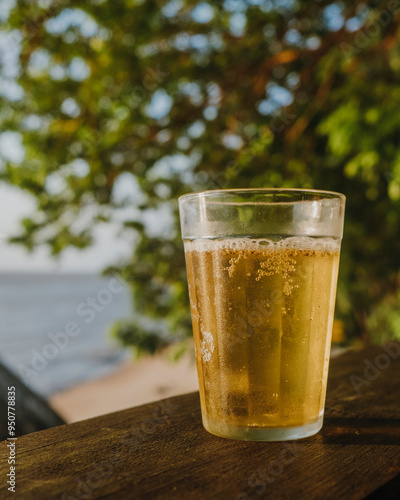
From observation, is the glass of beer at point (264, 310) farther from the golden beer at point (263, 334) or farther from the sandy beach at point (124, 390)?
the sandy beach at point (124, 390)

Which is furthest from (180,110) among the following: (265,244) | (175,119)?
(265,244)

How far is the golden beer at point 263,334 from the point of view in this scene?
0.88m

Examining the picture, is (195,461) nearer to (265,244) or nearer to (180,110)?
(265,244)

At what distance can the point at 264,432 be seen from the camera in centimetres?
87

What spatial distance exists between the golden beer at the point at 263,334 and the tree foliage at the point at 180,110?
2216mm

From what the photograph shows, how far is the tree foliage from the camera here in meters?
3.78

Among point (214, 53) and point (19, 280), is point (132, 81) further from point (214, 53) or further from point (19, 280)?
point (19, 280)

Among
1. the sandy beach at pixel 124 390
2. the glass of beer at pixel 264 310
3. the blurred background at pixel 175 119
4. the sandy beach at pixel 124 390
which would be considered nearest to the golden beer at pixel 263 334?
the glass of beer at pixel 264 310

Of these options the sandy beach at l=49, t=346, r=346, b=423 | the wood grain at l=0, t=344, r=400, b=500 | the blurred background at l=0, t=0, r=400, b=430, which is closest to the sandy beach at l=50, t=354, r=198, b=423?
the sandy beach at l=49, t=346, r=346, b=423

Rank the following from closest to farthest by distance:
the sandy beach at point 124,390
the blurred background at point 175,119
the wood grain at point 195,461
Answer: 1. the wood grain at point 195,461
2. the blurred background at point 175,119
3. the sandy beach at point 124,390

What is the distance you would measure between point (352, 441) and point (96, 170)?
149 inches

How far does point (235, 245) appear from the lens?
3.01 ft

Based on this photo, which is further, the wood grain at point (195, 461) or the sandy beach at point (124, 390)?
the sandy beach at point (124, 390)

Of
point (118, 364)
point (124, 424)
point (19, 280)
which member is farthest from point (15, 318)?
point (124, 424)
